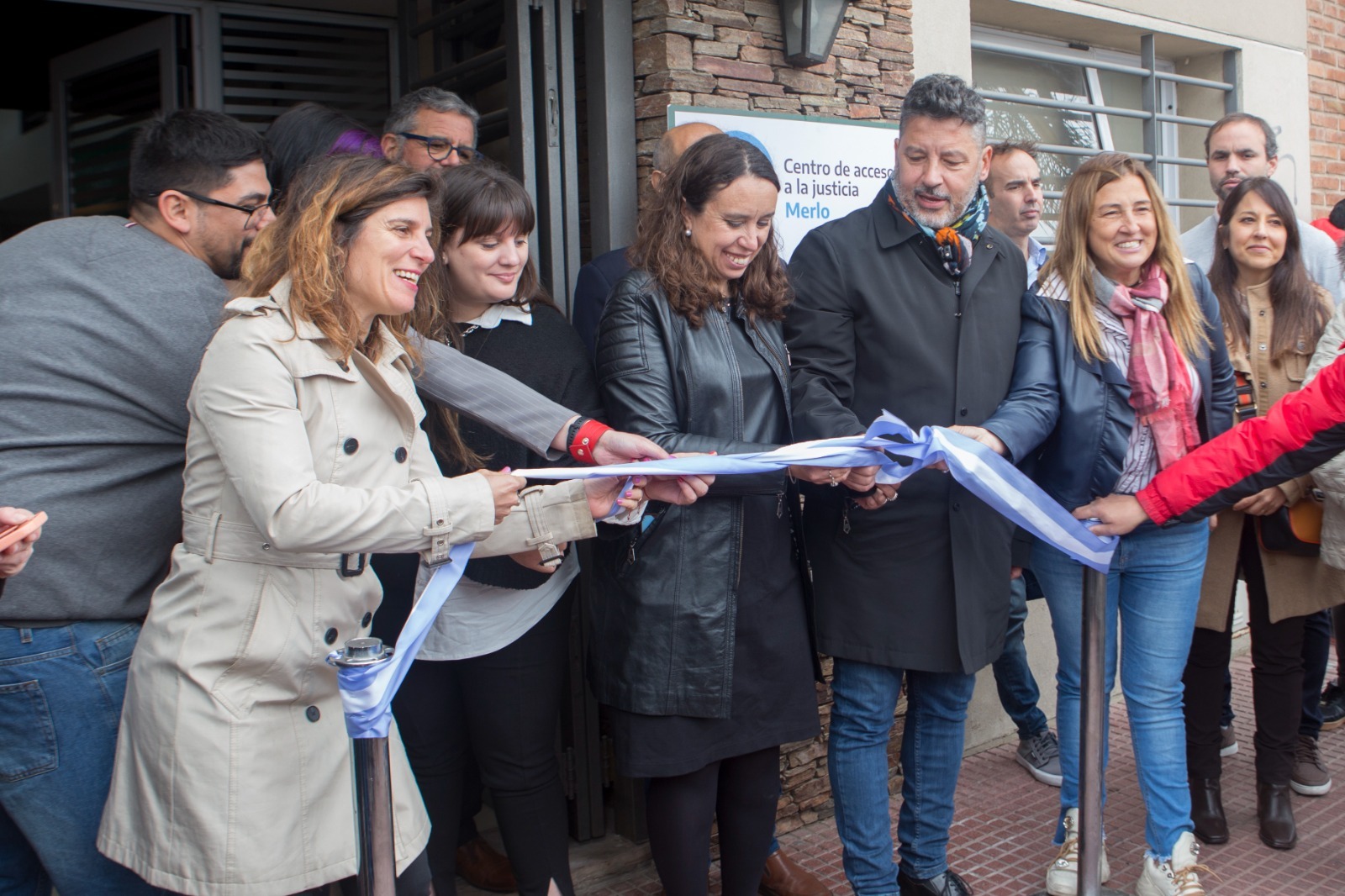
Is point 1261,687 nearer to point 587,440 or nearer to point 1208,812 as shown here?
point 1208,812

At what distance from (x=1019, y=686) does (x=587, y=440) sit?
2.85 meters

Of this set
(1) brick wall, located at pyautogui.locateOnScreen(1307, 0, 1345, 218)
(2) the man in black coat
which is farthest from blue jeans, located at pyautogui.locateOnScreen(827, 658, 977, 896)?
(1) brick wall, located at pyautogui.locateOnScreen(1307, 0, 1345, 218)

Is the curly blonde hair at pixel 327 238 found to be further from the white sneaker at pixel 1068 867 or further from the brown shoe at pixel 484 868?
the white sneaker at pixel 1068 867

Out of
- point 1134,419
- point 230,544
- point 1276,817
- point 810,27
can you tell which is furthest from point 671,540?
point 1276,817

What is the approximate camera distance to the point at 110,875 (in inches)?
92.4

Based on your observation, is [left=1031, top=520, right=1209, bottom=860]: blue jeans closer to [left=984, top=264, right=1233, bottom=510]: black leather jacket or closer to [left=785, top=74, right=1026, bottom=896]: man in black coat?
[left=984, top=264, right=1233, bottom=510]: black leather jacket

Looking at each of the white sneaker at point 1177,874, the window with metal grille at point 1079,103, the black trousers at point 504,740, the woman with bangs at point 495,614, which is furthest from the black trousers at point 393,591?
the window with metal grille at point 1079,103

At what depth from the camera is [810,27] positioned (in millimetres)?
4137

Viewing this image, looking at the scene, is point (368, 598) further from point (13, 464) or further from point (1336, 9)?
point (1336, 9)

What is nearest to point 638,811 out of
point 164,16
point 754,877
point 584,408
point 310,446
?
point 754,877

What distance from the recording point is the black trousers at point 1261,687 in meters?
4.18

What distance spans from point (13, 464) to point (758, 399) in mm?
1723

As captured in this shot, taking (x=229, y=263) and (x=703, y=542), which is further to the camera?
(x=703, y=542)

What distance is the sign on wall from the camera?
4.17 m
